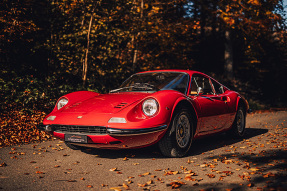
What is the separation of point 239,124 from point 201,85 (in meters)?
1.74

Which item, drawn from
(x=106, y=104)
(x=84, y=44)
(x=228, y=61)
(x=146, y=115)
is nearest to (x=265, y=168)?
(x=146, y=115)

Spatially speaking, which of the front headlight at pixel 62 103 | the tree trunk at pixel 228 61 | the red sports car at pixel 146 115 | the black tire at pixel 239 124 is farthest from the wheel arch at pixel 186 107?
the tree trunk at pixel 228 61

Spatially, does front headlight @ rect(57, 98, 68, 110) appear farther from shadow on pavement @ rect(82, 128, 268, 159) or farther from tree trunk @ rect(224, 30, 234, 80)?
tree trunk @ rect(224, 30, 234, 80)

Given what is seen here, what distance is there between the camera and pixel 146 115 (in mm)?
4652

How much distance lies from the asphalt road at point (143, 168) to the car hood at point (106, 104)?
0.80 metres

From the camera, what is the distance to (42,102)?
9188 millimetres

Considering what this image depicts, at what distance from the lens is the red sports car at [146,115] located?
4547 millimetres

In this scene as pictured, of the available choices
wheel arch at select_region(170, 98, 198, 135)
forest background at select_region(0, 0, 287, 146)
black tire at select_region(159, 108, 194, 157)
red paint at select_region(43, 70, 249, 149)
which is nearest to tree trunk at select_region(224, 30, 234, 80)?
forest background at select_region(0, 0, 287, 146)

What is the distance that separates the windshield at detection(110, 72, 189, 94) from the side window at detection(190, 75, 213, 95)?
21cm

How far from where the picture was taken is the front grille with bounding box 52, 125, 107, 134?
4551 mm

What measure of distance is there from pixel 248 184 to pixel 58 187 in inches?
87.7

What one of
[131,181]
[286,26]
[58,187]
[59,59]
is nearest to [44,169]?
[58,187]

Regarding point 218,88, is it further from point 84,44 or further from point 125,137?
point 84,44

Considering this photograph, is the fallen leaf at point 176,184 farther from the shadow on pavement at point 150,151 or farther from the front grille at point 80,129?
the shadow on pavement at point 150,151
